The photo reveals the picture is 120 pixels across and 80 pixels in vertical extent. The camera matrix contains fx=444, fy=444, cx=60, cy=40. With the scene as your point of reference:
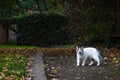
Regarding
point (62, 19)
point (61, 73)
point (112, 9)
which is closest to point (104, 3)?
point (112, 9)

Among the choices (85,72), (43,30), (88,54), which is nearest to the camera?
(85,72)

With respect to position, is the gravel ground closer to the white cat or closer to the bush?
the white cat

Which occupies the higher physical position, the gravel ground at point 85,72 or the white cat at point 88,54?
the white cat at point 88,54

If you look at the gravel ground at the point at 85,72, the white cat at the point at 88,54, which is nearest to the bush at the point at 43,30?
the white cat at the point at 88,54

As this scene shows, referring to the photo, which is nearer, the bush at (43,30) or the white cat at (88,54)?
the white cat at (88,54)

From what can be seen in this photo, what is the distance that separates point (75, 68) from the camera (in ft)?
46.0

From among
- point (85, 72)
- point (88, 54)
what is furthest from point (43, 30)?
point (85, 72)

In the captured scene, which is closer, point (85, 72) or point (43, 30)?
point (85, 72)

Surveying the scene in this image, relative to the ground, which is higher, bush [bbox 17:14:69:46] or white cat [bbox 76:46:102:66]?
bush [bbox 17:14:69:46]

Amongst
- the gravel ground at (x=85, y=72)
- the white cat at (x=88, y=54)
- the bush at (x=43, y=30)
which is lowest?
the gravel ground at (x=85, y=72)

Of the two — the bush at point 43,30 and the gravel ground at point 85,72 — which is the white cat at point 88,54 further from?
the bush at point 43,30

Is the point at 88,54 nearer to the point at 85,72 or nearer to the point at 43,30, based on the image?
the point at 85,72

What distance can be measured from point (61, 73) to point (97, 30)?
14297 millimetres

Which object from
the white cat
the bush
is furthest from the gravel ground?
the bush
